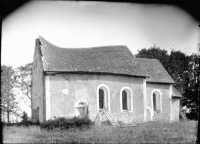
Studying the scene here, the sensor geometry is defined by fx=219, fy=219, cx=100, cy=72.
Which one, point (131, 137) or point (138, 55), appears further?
point (138, 55)

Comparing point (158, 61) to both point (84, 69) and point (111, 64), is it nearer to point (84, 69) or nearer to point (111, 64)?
point (111, 64)

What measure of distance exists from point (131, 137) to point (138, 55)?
62.0ft

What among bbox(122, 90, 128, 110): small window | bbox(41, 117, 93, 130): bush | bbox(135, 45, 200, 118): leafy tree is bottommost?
bbox(41, 117, 93, 130): bush

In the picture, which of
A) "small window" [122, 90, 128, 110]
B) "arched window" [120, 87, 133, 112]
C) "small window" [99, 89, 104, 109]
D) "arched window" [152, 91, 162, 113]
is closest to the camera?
"small window" [99, 89, 104, 109]

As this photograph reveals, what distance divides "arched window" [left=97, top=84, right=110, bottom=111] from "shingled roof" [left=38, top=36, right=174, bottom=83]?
5.27 feet

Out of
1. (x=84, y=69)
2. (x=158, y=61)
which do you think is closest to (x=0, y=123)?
(x=84, y=69)

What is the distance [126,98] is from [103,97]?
8.46 feet

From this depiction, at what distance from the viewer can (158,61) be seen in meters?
27.9

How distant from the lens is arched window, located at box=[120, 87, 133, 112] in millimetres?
21828

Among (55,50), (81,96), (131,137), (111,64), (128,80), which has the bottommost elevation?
(131,137)

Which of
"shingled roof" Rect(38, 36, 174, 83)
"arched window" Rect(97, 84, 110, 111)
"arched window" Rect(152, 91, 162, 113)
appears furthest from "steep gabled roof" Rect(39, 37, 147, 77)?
"arched window" Rect(152, 91, 162, 113)

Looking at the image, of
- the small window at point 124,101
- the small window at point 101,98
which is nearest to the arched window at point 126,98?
the small window at point 124,101

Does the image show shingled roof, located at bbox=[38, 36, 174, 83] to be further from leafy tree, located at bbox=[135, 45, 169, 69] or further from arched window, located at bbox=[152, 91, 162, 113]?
leafy tree, located at bbox=[135, 45, 169, 69]

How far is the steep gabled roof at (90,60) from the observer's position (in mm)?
20000
